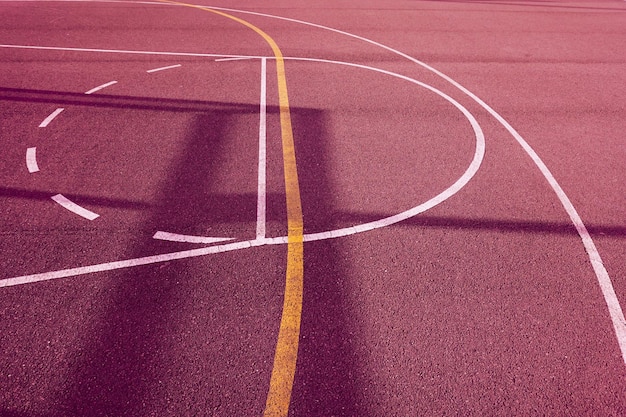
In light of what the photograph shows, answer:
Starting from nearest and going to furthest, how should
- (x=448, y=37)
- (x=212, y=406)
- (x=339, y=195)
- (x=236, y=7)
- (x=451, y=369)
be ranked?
1. (x=212, y=406)
2. (x=451, y=369)
3. (x=339, y=195)
4. (x=448, y=37)
5. (x=236, y=7)

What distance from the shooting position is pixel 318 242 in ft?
15.2

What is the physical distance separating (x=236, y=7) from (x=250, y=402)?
1356cm

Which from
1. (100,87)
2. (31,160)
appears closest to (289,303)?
(31,160)

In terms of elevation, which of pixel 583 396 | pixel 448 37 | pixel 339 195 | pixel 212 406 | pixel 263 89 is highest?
pixel 448 37

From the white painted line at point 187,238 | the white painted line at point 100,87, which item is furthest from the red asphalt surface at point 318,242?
the white painted line at point 100,87

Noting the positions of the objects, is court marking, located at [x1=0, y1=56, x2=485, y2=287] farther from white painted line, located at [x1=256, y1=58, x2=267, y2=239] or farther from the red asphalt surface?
white painted line, located at [x1=256, y1=58, x2=267, y2=239]

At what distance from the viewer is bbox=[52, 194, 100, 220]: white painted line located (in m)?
4.91

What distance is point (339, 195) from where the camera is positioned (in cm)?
536

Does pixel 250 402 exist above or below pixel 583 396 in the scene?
below

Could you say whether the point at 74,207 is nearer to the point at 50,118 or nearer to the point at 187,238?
the point at 187,238

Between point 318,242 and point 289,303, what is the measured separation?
0.87 meters

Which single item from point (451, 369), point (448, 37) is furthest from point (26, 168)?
point (448, 37)

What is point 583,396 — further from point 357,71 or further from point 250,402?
point 357,71

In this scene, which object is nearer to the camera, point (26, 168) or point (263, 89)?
point (26, 168)
